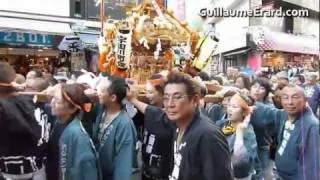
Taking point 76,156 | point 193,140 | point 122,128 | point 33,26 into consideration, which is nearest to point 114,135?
point 122,128

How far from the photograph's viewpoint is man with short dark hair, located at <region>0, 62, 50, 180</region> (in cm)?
234

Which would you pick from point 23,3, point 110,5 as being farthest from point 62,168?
point 110,5

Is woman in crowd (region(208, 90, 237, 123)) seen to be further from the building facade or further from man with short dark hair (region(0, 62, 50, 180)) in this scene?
man with short dark hair (region(0, 62, 50, 180))

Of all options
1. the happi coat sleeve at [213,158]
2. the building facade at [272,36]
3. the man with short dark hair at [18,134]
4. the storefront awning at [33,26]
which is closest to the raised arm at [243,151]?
the building facade at [272,36]

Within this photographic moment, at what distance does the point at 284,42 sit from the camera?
1.75m

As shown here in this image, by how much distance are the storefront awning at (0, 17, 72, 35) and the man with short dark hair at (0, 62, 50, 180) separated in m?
6.11

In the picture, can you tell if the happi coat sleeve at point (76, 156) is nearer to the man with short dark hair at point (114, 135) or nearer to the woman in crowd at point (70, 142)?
the woman in crowd at point (70, 142)

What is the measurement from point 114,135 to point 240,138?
0.70 meters

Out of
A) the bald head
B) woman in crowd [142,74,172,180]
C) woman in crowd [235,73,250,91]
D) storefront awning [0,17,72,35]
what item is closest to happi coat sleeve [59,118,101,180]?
woman in crowd [142,74,172,180]

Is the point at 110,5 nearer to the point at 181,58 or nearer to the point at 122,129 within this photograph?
the point at 181,58

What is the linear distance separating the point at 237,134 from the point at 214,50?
1.04 meters

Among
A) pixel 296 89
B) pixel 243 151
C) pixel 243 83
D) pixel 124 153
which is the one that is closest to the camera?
pixel 296 89

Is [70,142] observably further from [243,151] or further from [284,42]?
[284,42]

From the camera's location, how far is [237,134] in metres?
2.71
